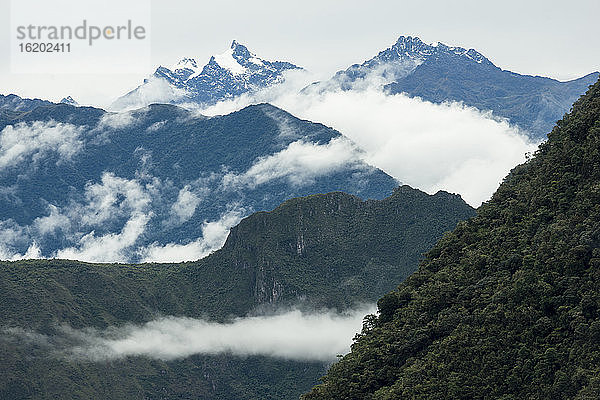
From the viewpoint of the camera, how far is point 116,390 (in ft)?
573

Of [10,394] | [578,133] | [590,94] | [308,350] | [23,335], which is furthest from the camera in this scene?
[308,350]

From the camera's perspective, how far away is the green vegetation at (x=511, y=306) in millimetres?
53344

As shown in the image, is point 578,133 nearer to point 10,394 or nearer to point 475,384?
point 475,384

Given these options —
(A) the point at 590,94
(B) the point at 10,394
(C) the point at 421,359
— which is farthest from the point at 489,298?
(B) the point at 10,394

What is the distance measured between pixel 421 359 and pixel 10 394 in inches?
4591

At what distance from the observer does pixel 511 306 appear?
58.0m

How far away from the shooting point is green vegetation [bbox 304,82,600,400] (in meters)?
53.3

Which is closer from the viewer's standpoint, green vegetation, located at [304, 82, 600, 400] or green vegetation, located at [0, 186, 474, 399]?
green vegetation, located at [304, 82, 600, 400]

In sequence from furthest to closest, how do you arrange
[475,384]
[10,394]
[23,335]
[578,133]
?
[23,335] < [10,394] < [578,133] < [475,384]

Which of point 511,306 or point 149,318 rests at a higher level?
point 511,306

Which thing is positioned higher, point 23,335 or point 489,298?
point 489,298

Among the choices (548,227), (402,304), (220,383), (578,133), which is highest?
(578,133)

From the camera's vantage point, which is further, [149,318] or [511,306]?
[149,318]

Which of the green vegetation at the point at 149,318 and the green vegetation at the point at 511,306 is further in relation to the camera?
the green vegetation at the point at 149,318
